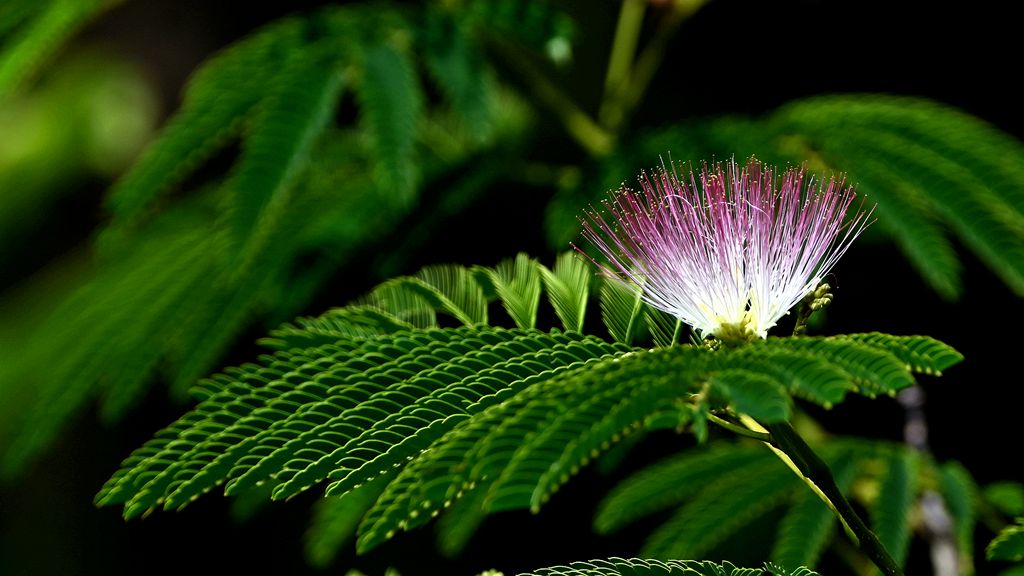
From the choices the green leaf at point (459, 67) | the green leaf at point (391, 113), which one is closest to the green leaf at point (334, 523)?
the green leaf at point (391, 113)

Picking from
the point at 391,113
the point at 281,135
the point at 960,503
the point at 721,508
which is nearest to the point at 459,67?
the point at 391,113

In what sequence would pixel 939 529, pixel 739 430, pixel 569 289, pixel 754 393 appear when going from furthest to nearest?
pixel 939 529, pixel 569 289, pixel 739 430, pixel 754 393

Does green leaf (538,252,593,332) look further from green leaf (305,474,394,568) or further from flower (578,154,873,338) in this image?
green leaf (305,474,394,568)

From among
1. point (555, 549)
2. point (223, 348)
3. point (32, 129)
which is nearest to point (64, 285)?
point (223, 348)

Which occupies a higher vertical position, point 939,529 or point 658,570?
point 658,570

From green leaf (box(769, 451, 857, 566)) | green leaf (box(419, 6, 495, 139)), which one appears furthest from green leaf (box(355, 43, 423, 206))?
green leaf (box(769, 451, 857, 566))

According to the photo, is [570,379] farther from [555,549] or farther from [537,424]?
[555,549]

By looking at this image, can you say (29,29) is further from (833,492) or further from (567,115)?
(833,492)
